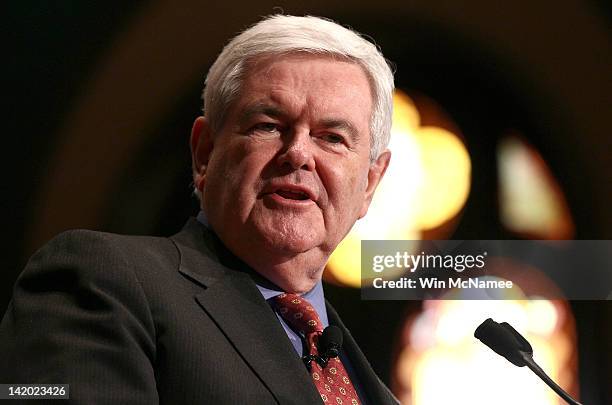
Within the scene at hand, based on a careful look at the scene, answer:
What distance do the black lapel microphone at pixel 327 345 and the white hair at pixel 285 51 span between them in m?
0.56

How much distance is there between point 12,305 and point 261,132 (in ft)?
2.24

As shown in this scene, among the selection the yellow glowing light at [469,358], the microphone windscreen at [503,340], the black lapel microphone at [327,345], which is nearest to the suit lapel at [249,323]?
the black lapel microphone at [327,345]

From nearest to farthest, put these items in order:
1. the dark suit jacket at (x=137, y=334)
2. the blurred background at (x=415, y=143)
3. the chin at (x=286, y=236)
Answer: the dark suit jacket at (x=137, y=334) < the chin at (x=286, y=236) < the blurred background at (x=415, y=143)

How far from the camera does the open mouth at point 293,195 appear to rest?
1873 millimetres

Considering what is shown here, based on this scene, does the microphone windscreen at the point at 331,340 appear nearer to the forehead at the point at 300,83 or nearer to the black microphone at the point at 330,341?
the black microphone at the point at 330,341

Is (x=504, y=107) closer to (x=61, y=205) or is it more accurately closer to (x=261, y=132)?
(x=261, y=132)

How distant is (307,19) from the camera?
6.57 ft

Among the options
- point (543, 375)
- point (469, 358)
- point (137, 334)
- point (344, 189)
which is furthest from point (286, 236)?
point (469, 358)

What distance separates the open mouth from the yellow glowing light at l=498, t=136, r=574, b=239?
33.7 inches

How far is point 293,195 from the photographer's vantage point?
189 cm

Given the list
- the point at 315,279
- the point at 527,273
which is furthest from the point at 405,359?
the point at 315,279

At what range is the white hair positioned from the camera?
1.95 m

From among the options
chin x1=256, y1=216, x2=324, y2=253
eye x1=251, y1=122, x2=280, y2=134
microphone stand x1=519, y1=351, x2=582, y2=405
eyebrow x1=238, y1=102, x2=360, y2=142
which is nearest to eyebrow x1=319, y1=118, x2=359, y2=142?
eyebrow x1=238, y1=102, x2=360, y2=142

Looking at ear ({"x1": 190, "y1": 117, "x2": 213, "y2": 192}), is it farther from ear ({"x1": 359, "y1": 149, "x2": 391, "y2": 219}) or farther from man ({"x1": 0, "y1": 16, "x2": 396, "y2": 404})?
ear ({"x1": 359, "y1": 149, "x2": 391, "y2": 219})
